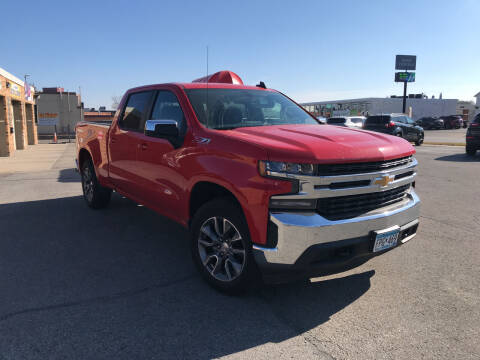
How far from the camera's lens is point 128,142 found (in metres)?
5.03

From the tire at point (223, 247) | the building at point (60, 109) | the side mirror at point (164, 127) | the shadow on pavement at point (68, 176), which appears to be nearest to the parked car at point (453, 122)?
the building at point (60, 109)

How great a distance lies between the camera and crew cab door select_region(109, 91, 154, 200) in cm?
490

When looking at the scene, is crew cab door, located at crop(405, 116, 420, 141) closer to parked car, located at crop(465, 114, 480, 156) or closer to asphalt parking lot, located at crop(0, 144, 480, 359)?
parked car, located at crop(465, 114, 480, 156)

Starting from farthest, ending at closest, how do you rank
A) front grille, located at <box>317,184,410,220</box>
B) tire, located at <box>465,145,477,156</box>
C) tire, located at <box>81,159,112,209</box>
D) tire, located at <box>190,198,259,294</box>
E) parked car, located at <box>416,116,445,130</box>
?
parked car, located at <box>416,116,445,130</box> → tire, located at <box>465,145,477,156</box> → tire, located at <box>81,159,112,209</box> → tire, located at <box>190,198,259,294</box> → front grille, located at <box>317,184,410,220</box>

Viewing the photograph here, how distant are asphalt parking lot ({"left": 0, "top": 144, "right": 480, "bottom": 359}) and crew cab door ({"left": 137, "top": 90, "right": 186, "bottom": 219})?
0.65 meters

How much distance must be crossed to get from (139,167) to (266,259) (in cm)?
240

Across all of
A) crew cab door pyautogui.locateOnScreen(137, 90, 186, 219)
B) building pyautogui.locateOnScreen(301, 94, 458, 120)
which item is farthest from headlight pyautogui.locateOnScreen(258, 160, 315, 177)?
building pyautogui.locateOnScreen(301, 94, 458, 120)

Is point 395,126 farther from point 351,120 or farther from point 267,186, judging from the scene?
point 267,186

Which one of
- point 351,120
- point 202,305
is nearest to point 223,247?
point 202,305

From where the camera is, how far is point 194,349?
8.79ft

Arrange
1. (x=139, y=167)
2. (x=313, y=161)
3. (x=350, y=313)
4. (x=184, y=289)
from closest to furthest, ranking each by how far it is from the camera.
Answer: (x=313, y=161), (x=350, y=313), (x=184, y=289), (x=139, y=167)

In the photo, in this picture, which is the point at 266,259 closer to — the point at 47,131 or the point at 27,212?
the point at 27,212

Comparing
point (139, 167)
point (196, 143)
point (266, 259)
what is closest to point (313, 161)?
point (266, 259)

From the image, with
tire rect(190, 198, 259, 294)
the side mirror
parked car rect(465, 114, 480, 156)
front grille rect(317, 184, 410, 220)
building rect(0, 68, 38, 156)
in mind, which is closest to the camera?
front grille rect(317, 184, 410, 220)
